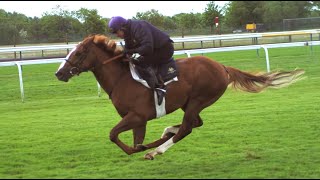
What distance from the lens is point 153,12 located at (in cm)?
2944

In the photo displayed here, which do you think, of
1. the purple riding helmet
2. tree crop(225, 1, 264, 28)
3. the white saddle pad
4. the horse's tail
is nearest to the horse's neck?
the white saddle pad

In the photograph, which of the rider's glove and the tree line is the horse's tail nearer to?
the rider's glove

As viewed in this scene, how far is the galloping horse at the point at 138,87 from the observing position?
256 inches

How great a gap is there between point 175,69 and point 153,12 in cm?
2294

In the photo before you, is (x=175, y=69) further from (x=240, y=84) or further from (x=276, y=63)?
(x=276, y=63)

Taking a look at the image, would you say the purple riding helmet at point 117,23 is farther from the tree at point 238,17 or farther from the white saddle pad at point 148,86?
the tree at point 238,17

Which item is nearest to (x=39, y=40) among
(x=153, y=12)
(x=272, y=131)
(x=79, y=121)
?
(x=153, y=12)

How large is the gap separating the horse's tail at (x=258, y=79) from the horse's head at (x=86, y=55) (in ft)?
6.17

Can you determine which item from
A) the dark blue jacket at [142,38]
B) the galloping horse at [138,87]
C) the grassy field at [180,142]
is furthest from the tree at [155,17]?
the dark blue jacket at [142,38]

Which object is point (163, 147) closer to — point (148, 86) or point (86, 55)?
point (148, 86)

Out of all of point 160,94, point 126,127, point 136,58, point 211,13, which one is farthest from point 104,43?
point 211,13

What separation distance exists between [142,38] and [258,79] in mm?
2310

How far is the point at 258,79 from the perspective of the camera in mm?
7957

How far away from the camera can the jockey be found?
6.53 m
